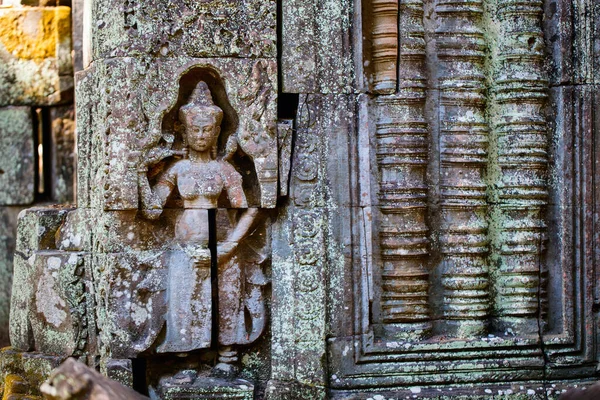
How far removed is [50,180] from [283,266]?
9.31 ft

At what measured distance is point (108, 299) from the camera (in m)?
5.78

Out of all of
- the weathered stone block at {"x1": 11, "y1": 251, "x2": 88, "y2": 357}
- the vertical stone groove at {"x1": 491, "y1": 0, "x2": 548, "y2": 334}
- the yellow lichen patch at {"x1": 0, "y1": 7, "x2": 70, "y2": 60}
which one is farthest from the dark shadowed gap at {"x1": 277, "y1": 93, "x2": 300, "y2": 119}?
the yellow lichen patch at {"x1": 0, "y1": 7, "x2": 70, "y2": 60}

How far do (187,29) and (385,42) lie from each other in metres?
1.32

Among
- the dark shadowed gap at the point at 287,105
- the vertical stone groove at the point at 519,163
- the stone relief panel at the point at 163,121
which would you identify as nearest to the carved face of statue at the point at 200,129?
the stone relief panel at the point at 163,121

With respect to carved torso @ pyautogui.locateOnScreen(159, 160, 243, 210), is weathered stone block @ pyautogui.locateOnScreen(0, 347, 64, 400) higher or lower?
lower

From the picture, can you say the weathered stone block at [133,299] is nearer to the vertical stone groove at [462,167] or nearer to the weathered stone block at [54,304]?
the weathered stone block at [54,304]

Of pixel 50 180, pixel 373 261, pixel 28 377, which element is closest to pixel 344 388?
pixel 373 261

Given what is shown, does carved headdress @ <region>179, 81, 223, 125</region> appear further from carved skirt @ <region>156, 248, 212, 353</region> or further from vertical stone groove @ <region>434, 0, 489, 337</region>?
vertical stone groove @ <region>434, 0, 489, 337</region>

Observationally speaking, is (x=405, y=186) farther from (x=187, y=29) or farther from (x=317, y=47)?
(x=187, y=29)

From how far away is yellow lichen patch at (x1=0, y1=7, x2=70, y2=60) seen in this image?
7.62 m

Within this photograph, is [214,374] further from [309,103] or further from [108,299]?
[309,103]

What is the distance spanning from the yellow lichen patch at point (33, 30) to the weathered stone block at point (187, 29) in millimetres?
1930

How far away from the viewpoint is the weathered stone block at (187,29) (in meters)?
5.72

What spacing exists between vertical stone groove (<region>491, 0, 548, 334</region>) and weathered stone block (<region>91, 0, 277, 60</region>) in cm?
165
